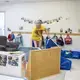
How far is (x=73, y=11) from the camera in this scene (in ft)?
20.1

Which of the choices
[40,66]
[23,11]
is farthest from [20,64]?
[23,11]

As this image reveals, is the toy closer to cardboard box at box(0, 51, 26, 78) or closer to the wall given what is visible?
the wall

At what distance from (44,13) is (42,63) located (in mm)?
4745

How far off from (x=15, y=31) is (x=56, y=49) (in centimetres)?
501

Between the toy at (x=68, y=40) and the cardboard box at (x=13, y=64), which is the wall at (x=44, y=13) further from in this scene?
the cardboard box at (x=13, y=64)

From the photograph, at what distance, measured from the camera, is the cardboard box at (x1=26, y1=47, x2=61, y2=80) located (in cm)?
180

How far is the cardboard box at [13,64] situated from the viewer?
1.61 m

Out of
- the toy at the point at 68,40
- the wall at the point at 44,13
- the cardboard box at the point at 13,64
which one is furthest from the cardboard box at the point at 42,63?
the wall at the point at 44,13

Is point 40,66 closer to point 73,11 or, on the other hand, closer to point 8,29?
point 73,11

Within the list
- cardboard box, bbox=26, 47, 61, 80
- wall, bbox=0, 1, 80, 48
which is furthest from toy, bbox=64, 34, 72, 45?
cardboard box, bbox=26, 47, 61, 80

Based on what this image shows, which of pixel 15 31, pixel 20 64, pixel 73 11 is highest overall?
pixel 73 11

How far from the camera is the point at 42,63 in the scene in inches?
75.3

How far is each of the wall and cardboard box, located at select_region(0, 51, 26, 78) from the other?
4838 mm

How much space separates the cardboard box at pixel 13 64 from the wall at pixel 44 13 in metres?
4.84
